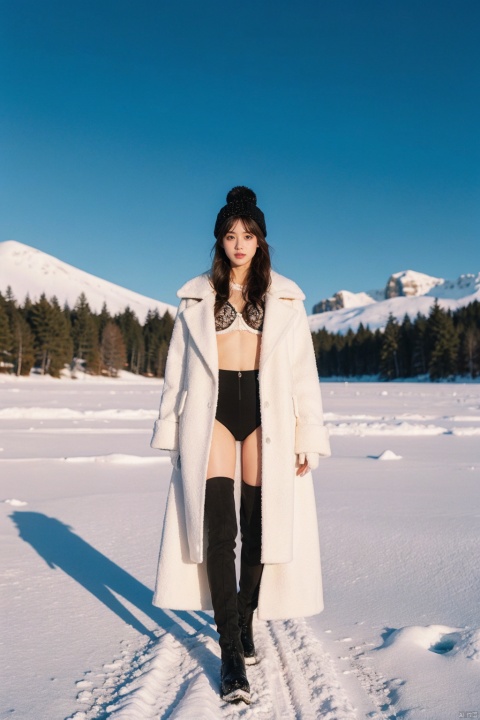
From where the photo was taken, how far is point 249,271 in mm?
2842

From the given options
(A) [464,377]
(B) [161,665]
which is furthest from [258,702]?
(A) [464,377]

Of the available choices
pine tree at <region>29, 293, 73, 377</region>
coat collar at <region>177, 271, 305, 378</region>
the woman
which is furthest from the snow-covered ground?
pine tree at <region>29, 293, 73, 377</region>

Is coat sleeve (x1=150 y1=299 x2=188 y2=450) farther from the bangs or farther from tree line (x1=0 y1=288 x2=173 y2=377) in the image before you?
tree line (x1=0 y1=288 x2=173 y2=377)

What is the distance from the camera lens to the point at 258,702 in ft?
7.09

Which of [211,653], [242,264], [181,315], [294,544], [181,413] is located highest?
[242,264]

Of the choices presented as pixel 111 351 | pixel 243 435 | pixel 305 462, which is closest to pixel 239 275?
pixel 243 435

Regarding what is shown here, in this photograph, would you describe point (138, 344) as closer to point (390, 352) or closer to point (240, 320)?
point (390, 352)

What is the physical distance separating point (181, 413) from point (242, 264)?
2.59 ft

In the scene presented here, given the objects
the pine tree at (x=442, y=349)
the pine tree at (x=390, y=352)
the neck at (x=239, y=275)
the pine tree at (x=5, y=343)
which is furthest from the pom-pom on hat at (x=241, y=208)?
→ the pine tree at (x=390, y=352)

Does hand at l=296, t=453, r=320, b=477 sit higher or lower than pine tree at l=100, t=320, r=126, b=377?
lower

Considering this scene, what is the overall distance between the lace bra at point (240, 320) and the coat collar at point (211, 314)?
6cm

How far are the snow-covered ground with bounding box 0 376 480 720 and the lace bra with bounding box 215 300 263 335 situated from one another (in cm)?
150

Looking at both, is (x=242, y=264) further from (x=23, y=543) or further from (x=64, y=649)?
(x=23, y=543)

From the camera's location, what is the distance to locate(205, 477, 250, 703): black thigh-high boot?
237 cm
